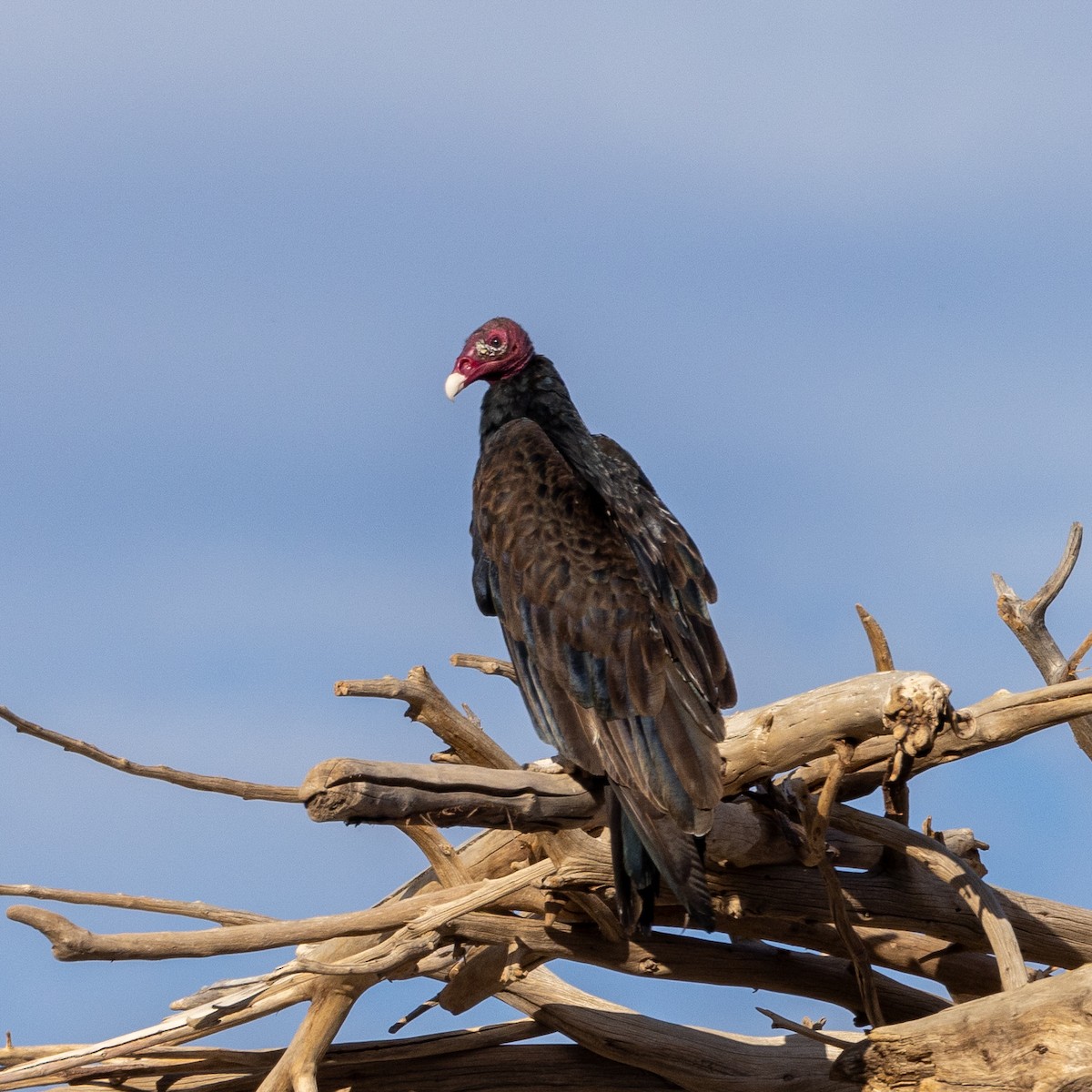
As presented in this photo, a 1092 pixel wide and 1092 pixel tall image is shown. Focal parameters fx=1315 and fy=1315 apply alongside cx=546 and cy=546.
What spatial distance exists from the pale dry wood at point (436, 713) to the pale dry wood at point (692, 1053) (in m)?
1.17

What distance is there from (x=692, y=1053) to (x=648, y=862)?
154 centimetres

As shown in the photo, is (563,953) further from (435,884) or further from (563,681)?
(563,681)

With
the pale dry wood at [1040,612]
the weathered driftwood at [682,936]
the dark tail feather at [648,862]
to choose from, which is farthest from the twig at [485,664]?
the pale dry wood at [1040,612]

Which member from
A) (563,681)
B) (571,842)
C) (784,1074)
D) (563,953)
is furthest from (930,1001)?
(563,681)

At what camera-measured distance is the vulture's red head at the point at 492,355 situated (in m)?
5.90

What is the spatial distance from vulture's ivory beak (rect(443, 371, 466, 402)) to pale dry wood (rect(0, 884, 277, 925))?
2.39 metres

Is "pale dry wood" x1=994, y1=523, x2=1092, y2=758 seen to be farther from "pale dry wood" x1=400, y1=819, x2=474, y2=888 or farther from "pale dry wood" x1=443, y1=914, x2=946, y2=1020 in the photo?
"pale dry wood" x1=400, y1=819, x2=474, y2=888

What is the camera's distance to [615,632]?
4465 millimetres

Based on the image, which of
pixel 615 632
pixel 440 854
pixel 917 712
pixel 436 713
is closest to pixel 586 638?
pixel 615 632

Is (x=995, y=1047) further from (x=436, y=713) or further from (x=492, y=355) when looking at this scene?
(x=492, y=355)

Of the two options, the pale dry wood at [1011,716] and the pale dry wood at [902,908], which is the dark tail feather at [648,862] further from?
the pale dry wood at [1011,716]

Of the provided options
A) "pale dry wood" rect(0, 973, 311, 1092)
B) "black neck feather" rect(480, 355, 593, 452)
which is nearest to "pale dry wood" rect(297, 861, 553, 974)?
"pale dry wood" rect(0, 973, 311, 1092)

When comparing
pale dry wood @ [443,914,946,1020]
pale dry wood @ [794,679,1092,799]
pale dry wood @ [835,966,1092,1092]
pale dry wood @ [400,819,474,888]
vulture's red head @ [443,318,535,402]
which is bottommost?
pale dry wood @ [835,966,1092,1092]

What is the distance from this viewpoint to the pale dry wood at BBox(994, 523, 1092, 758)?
591 cm
